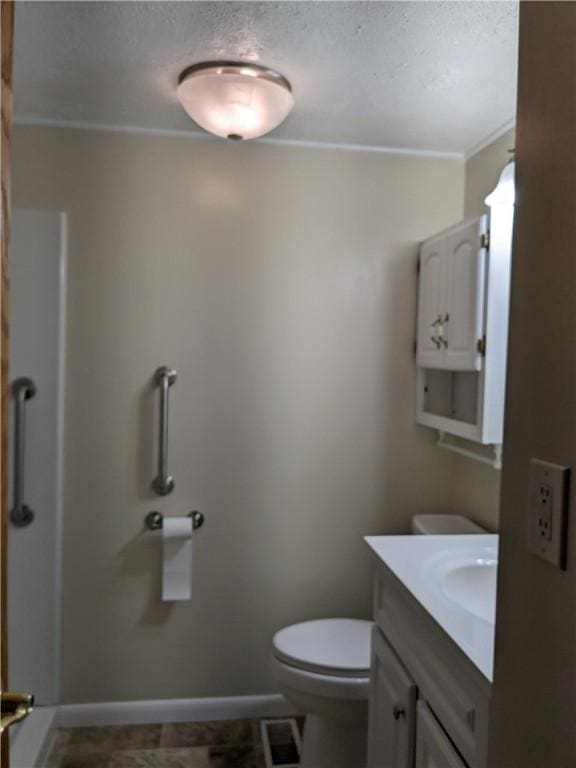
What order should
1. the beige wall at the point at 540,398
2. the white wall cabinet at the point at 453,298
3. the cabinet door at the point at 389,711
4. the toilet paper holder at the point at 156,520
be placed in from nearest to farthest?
the beige wall at the point at 540,398, the cabinet door at the point at 389,711, the white wall cabinet at the point at 453,298, the toilet paper holder at the point at 156,520

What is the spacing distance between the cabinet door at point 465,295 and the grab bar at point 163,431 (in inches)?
40.7

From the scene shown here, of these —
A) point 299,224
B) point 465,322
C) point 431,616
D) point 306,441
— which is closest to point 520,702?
point 431,616

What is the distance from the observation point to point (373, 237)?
2379 millimetres

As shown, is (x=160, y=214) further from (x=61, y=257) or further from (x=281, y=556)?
(x=281, y=556)

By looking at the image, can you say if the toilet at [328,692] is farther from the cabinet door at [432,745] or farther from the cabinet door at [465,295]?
the cabinet door at [465,295]

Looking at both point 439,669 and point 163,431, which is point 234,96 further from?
point 439,669

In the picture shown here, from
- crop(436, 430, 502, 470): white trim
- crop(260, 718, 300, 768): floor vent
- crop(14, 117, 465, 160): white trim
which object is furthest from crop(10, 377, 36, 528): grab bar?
crop(436, 430, 502, 470): white trim

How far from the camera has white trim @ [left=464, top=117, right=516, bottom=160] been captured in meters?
2.05

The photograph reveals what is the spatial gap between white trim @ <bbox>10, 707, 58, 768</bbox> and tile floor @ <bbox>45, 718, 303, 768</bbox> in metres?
0.07

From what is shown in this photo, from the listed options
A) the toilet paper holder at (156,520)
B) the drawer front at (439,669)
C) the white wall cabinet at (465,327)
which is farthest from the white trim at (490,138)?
the toilet paper holder at (156,520)

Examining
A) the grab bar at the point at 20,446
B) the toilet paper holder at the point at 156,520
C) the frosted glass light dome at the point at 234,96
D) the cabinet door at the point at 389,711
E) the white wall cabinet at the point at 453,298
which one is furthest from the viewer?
the toilet paper holder at the point at 156,520

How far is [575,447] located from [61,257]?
6.55 ft

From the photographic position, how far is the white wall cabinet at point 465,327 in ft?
5.81

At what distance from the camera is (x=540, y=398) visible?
714mm
